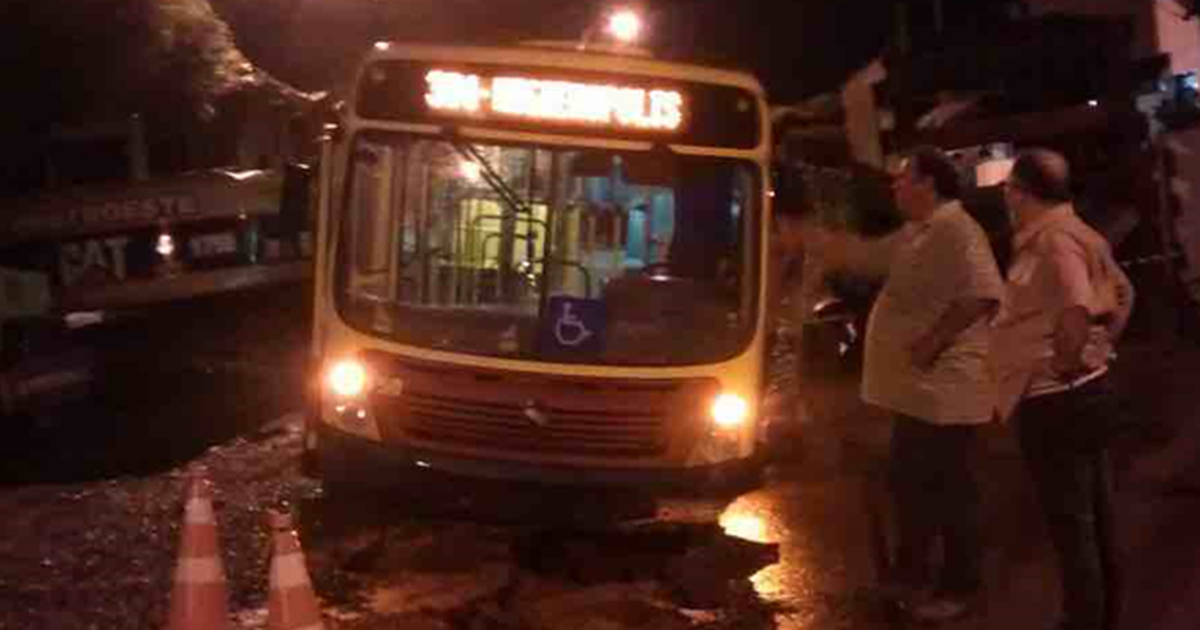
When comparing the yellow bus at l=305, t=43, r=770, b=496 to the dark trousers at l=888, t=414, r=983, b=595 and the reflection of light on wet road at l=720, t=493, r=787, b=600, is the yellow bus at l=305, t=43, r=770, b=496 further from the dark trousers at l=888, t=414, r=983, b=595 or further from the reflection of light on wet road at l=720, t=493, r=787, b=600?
the dark trousers at l=888, t=414, r=983, b=595

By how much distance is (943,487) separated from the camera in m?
6.73

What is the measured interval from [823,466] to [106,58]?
7.45 metres

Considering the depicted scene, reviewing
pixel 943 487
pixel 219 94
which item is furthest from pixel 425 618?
pixel 219 94

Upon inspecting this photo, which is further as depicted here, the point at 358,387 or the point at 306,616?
the point at 358,387

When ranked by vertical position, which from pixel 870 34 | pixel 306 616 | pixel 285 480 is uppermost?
pixel 870 34

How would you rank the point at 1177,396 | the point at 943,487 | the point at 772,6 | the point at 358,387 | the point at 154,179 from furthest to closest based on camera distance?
the point at 772,6 < the point at 154,179 < the point at 1177,396 < the point at 358,387 < the point at 943,487

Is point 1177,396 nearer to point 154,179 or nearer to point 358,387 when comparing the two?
point 358,387

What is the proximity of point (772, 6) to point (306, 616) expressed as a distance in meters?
23.3

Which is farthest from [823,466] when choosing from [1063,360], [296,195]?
[1063,360]

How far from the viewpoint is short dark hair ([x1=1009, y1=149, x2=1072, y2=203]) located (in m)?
5.96

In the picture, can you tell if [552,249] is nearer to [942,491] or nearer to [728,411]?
[728,411]

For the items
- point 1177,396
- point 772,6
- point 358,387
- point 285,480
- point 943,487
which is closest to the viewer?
point 943,487

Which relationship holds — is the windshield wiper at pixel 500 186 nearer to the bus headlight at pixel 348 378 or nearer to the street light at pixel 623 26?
the bus headlight at pixel 348 378

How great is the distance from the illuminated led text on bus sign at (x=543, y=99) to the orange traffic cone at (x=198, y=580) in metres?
3.15
